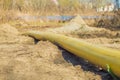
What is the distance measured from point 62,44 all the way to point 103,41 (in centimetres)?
245

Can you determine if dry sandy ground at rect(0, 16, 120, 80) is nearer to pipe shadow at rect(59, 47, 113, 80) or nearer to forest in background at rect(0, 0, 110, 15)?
pipe shadow at rect(59, 47, 113, 80)

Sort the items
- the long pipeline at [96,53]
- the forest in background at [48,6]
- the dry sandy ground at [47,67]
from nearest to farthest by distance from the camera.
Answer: the long pipeline at [96,53]
the dry sandy ground at [47,67]
the forest in background at [48,6]

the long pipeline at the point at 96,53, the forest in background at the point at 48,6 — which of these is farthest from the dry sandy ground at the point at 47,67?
the forest in background at the point at 48,6

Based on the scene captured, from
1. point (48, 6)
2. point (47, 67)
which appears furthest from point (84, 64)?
point (48, 6)

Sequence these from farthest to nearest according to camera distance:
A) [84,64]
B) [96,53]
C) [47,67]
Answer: [84,64], [47,67], [96,53]

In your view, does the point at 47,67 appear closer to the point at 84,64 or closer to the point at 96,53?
the point at 84,64

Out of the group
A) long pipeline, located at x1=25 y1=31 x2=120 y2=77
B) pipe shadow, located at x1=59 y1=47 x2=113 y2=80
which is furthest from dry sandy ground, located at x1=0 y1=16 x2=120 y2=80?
long pipeline, located at x1=25 y1=31 x2=120 y2=77

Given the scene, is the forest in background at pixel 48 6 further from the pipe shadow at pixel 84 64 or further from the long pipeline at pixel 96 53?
the long pipeline at pixel 96 53

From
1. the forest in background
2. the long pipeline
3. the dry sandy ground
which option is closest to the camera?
the long pipeline

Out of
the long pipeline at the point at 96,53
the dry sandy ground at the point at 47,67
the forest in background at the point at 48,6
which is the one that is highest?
the forest in background at the point at 48,6

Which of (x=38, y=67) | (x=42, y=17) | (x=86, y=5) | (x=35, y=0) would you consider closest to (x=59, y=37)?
(x=38, y=67)

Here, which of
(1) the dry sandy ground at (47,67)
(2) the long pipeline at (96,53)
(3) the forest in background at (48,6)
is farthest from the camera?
(3) the forest in background at (48,6)

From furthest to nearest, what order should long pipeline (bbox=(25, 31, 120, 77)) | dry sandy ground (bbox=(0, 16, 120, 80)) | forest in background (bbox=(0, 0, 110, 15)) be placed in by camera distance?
forest in background (bbox=(0, 0, 110, 15)) < dry sandy ground (bbox=(0, 16, 120, 80)) < long pipeline (bbox=(25, 31, 120, 77))

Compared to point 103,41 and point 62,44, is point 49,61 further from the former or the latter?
point 103,41
